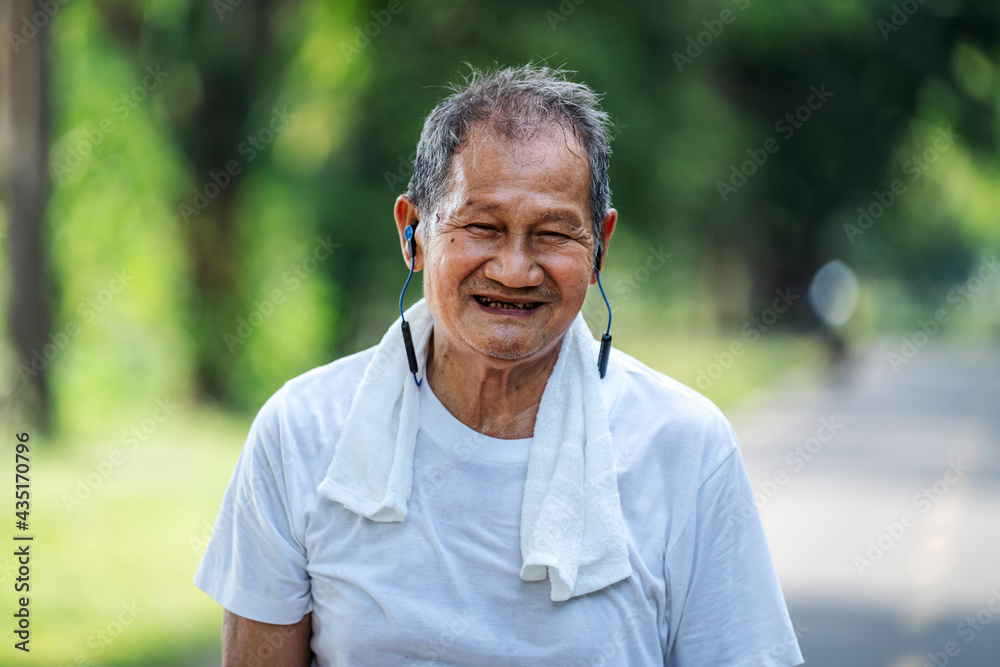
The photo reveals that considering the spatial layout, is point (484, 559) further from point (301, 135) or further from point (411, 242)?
point (301, 135)

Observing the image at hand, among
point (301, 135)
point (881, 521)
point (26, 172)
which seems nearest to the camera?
point (881, 521)

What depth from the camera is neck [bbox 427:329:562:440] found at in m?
2.04

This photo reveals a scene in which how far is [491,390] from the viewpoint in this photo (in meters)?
2.05

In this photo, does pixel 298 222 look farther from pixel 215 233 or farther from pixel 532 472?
pixel 532 472

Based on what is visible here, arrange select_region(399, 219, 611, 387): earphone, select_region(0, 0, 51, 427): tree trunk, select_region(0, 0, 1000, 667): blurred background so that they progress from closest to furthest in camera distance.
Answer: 1. select_region(399, 219, 611, 387): earphone
2. select_region(0, 0, 1000, 667): blurred background
3. select_region(0, 0, 51, 427): tree trunk

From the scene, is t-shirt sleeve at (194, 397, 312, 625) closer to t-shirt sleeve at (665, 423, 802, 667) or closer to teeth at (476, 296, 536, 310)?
teeth at (476, 296, 536, 310)

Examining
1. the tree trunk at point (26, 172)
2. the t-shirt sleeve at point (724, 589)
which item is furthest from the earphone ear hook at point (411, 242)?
the tree trunk at point (26, 172)

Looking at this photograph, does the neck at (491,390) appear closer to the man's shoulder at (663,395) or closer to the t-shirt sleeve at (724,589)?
the man's shoulder at (663,395)

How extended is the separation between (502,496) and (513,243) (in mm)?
483

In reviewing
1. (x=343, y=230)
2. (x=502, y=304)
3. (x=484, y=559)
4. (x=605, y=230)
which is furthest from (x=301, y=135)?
(x=484, y=559)

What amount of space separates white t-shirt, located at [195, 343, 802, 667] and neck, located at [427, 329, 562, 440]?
0.15 ft

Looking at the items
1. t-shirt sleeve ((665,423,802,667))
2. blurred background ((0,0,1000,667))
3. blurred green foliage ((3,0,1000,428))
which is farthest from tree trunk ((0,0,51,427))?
t-shirt sleeve ((665,423,802,667))

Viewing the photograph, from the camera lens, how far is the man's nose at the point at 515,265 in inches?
74.1

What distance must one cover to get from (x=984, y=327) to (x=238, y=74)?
39504 mm
